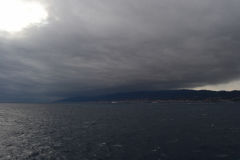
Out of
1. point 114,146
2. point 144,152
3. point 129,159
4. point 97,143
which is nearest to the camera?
point 129,159

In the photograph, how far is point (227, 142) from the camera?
4856 centimetres

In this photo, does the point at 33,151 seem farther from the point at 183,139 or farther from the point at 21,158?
the point at 183,139

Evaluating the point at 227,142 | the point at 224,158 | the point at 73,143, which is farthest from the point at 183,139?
the point at 73,143

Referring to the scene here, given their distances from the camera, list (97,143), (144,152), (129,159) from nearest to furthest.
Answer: (129,159) → (144,152) → (97,143)

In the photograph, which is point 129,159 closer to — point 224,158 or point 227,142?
point 224,158

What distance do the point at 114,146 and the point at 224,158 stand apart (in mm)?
26310

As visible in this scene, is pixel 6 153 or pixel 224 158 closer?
pixel 224 158

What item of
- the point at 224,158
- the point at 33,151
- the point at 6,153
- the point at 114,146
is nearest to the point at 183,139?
the point at 224,158

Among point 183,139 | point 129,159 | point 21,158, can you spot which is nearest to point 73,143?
point 21,158

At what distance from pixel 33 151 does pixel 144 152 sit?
92.8 ft

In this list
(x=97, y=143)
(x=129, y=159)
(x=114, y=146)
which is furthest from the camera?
(x=97, y=143)

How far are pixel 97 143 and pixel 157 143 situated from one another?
57.9ft

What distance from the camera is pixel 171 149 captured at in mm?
42688

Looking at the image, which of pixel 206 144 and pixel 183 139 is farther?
pixel 183 139
